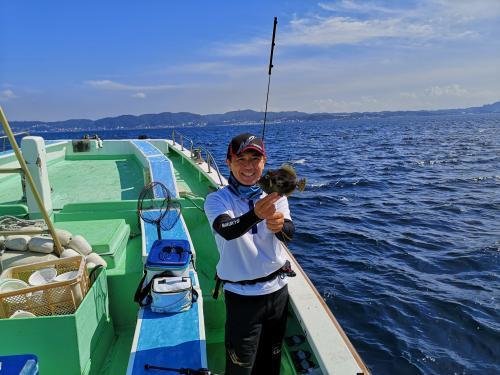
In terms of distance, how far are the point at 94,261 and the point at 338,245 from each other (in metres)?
7.95

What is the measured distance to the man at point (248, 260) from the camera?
2637 millimetres

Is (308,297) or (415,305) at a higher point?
(308,297)

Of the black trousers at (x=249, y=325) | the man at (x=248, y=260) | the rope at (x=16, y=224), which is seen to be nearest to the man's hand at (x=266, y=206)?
the man at (x=248, y=260)

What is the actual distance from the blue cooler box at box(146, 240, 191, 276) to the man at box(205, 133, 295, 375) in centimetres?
133

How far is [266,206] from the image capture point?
7.43ft

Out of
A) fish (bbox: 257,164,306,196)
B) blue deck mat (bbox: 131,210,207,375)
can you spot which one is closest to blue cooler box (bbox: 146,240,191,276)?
blue deck mat (bbox: 131,210,207,375)

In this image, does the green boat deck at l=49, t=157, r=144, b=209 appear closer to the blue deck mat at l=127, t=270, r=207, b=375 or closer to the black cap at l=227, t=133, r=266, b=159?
the blue deck mat at l=127, t=270, r=207, b=375

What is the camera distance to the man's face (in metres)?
2.62

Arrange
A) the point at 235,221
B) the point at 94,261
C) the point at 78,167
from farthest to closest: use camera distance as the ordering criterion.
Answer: the point at 78,167
the point at 94,261
the point at 235,221

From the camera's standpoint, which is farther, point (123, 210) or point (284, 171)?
point (123, 210)

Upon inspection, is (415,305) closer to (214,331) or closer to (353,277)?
(353,277)

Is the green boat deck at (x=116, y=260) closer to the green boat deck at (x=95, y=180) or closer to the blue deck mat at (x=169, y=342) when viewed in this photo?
the green boat deck at (x=95, y=180)

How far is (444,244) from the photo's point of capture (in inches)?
424

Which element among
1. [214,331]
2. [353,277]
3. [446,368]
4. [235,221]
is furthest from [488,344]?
[235,221]
